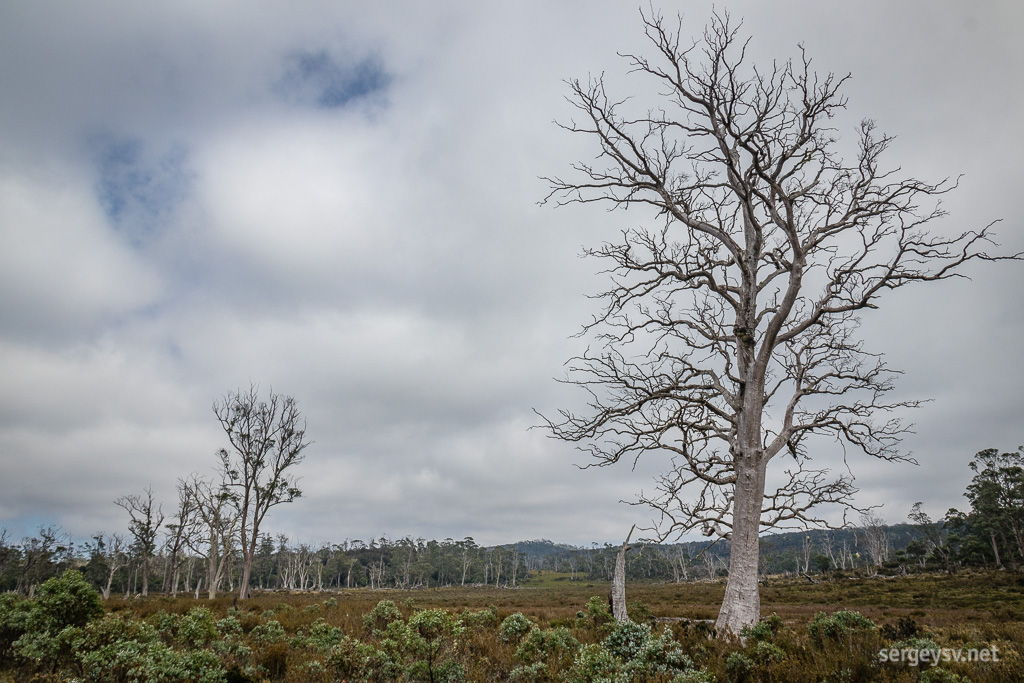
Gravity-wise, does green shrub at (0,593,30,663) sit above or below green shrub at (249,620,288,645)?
above

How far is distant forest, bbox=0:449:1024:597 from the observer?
163ft

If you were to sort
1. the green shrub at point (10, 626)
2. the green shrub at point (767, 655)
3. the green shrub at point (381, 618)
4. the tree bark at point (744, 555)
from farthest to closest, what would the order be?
the green shrub at point (381, 618) < the tree bark at point (744, 555) < the green shrub at point (10, 626) < the green shrub at point (767, 655)

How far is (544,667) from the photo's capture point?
6207 mm

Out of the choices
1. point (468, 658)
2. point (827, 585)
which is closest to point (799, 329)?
point (468, 658)

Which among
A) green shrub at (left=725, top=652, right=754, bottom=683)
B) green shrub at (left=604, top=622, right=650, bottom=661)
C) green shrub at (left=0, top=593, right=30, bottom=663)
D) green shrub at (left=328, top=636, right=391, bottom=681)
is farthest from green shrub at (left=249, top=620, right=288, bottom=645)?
green shrub at (left=725, top=652, right=754, bottom=683)

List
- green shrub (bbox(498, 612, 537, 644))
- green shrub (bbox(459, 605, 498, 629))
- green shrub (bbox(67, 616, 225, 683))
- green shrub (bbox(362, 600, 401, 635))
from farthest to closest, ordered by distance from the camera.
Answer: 1. green shrub (bbox(362, 600, 401, 635))
2. green shrub (bbox(459, 605, 498, 629))
3. green shrub (bbox(498, 612, 537, 644))
4. green shrub (bbox(67, 616, 225, 683))

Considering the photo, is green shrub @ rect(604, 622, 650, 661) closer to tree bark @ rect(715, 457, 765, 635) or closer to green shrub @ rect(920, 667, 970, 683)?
tree bark @ rect(715, 457, 765, 635)

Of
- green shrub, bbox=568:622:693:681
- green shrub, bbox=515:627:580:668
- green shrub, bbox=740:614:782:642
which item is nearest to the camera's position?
green shrub, bbox=568:622:693:681

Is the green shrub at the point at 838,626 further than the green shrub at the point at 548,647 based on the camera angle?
Yes

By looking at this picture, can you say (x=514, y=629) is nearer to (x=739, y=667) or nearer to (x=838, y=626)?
(x=739, y=667)

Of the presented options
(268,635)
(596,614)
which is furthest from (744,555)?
(268,635)

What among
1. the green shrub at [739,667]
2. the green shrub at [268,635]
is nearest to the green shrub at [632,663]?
the green shrub at [739,667]

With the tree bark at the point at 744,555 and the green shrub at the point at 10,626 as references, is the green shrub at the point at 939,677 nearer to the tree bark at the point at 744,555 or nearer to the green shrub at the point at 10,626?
the tree bark at the point at 744,555

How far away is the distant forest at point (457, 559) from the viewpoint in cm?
4962
